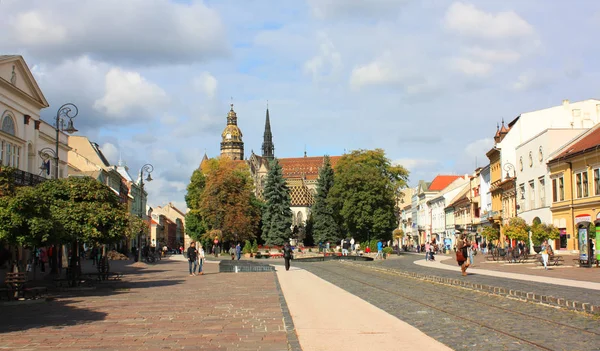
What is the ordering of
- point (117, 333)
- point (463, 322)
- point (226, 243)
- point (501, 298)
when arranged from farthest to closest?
point (226, 243) → point (501, 298) → point (463, 322) → point (117, 333)

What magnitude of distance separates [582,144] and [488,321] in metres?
37.6

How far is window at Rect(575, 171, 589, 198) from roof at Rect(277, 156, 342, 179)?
5499 inches

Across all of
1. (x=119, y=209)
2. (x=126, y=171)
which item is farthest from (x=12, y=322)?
(x=126, y=171)

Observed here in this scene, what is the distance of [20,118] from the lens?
4644cm

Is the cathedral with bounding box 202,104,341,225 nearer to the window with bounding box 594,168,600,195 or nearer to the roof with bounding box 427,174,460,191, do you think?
the roof with bounding box 427,174,460,191

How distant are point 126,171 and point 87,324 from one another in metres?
110

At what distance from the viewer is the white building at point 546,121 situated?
60806 mm

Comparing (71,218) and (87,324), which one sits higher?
(71,218)

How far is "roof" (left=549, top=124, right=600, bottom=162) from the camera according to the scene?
4447cm

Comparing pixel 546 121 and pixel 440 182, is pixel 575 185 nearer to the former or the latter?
pixel 546 121

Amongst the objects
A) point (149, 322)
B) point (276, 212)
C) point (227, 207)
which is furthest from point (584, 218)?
point (276, 212)

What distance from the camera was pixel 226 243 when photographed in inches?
3469

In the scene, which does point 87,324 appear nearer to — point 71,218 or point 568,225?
point 71,218

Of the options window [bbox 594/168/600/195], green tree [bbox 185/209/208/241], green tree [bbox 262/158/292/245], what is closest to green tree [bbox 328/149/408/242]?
Result: green tree [bbox 262/158/292/245]
